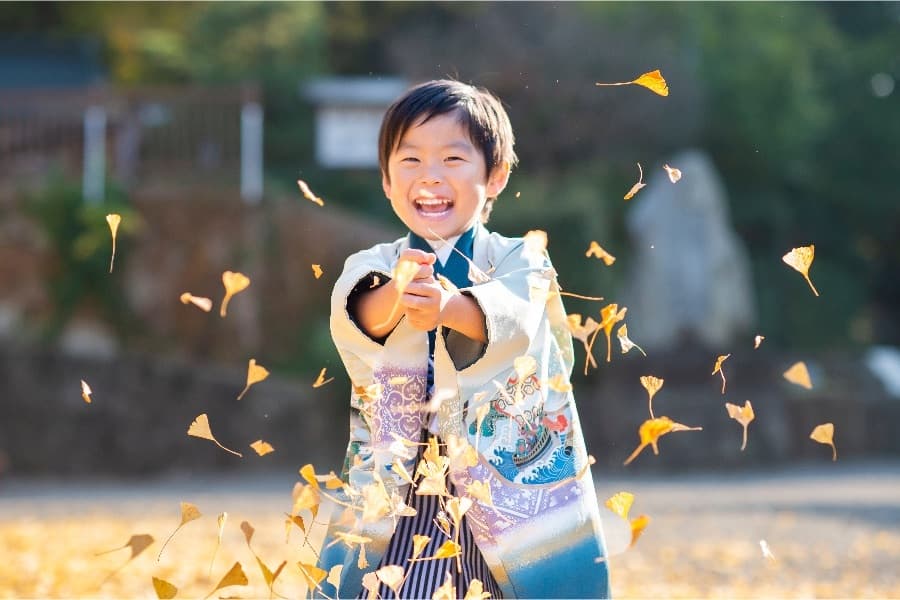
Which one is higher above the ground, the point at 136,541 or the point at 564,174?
the point at 564,174

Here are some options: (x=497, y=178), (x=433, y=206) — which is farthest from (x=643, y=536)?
(x=433, y=206)

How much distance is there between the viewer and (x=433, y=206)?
2.74 m

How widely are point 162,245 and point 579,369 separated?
4221mm

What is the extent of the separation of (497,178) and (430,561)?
885 mm

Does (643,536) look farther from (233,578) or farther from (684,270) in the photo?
(684,270)

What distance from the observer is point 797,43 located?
17.3 m

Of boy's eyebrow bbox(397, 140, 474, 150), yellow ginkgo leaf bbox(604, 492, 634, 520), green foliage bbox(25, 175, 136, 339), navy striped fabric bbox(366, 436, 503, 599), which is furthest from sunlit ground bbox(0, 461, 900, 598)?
green foliage bbox(25, 175, 136, 339)

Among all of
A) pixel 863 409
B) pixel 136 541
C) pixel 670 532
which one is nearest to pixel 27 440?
pixel 670 532

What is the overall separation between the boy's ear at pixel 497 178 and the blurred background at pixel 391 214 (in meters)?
5.34

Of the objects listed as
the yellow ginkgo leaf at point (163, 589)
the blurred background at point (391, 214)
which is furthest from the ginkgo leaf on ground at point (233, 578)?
the blurred background at point (391, 214)

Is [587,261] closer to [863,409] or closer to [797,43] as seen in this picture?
[863,409]

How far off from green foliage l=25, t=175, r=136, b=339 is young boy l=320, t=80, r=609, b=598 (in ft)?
31.3

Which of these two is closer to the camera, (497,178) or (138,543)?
(138,543)

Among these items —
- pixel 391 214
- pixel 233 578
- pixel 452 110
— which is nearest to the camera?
pixel 233 578
